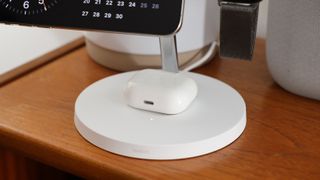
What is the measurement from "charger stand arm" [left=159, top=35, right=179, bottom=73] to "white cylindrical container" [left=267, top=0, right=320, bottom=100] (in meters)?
0.14

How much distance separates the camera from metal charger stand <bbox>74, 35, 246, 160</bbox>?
0.49m

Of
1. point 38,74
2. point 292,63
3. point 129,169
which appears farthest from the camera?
point 38,74

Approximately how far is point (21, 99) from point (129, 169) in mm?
231

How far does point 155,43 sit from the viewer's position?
670mm

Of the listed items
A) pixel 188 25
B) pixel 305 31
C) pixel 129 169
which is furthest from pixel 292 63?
pixel 129 169

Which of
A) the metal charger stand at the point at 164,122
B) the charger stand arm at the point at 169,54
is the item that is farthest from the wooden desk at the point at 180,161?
the charger stand arm at the point at 169,54

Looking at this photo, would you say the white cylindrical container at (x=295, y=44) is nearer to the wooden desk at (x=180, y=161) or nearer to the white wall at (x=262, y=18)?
the wooden desk at (x=180, y=161)

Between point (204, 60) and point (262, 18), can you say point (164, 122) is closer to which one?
point (204, 60)

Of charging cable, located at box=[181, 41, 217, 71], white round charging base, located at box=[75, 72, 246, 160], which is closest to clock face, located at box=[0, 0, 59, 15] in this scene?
Result: white round charging base, located at box=[75, 72, 246, 160]

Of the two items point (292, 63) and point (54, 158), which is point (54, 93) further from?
point (292, 63)

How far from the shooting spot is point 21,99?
2.07ft

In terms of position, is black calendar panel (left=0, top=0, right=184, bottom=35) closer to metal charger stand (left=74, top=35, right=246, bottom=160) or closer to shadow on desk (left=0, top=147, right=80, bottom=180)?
metal charger stand (left=74, top=35, right=246, bottom=160)

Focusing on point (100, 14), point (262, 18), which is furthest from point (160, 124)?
point (262, 18)

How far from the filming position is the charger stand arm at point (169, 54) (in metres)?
0.58
